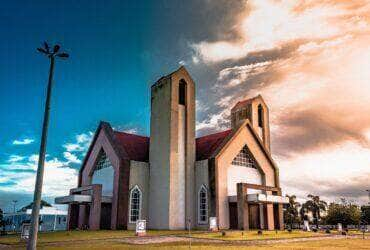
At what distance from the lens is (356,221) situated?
64688 millimetres

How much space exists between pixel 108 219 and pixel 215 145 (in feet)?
53.3

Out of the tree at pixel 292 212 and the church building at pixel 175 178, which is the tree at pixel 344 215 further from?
the church building at pixel 175 178

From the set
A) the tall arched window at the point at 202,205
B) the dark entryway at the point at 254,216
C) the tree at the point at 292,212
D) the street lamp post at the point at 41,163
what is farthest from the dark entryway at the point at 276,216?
the street lamp post at the point at 41,163

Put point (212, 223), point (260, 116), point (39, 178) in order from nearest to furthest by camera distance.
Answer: point (39, 178), point (212, 223), point (260, 116)

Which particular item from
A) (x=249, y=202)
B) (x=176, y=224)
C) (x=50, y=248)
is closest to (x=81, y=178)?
(x=176, y=224)

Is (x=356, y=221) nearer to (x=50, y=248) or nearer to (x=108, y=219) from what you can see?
(x=108, y=219)

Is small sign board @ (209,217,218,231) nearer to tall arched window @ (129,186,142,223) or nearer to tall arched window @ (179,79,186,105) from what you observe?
tall arched window @ (129,186,142,223)

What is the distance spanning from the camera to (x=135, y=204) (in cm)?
4369

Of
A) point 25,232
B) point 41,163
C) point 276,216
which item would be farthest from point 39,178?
point 276,216

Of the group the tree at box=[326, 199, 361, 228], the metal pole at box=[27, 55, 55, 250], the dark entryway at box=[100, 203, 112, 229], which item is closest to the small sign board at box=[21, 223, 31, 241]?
the metal pole at box=[27, 55, 55, 250]

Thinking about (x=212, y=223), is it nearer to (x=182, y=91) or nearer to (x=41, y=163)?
(x=182, y=91)

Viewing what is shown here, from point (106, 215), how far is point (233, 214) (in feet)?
51.0

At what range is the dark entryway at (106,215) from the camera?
4378 cm

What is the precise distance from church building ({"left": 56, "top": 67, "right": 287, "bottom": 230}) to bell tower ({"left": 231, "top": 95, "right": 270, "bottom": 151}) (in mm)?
6780
